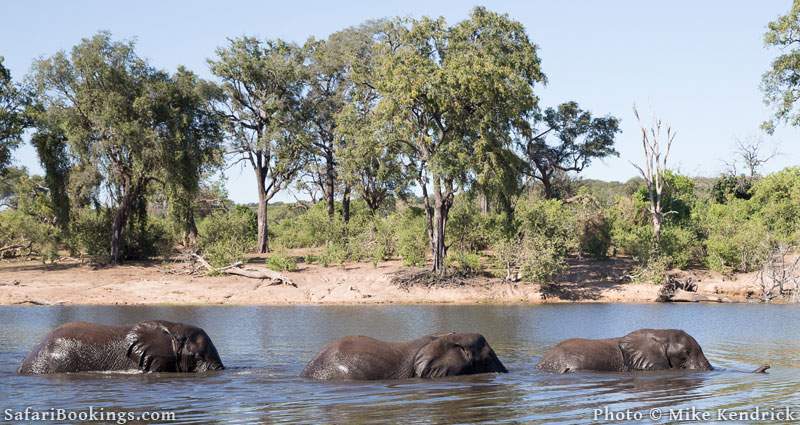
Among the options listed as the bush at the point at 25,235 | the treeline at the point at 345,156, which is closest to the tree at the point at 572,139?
the treeline at the point at 345,156

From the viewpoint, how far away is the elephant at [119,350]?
14438 mm

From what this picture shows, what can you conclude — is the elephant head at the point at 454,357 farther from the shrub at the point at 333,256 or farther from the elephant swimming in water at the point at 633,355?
the shrub at the point at 333,256

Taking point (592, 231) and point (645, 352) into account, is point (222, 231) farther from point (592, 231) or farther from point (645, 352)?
point (645, 352)

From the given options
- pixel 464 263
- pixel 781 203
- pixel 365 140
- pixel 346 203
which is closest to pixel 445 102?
pixel 365 140

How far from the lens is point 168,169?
41688 millimetres

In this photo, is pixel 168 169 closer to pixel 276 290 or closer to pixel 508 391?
pixel 276 290

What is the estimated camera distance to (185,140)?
4256 centimetres

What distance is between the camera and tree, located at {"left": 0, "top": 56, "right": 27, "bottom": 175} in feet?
137

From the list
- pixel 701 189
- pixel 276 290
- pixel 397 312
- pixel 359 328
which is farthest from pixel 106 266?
pixel 701 189

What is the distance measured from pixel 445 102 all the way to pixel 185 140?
13.3 meters

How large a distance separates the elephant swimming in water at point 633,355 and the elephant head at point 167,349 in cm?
578

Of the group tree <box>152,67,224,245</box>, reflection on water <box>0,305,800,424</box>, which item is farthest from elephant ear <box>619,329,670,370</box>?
tree <box>152,67,224,245</box>

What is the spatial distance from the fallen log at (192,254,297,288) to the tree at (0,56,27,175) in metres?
10.8

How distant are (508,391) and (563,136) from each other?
42764 mm
